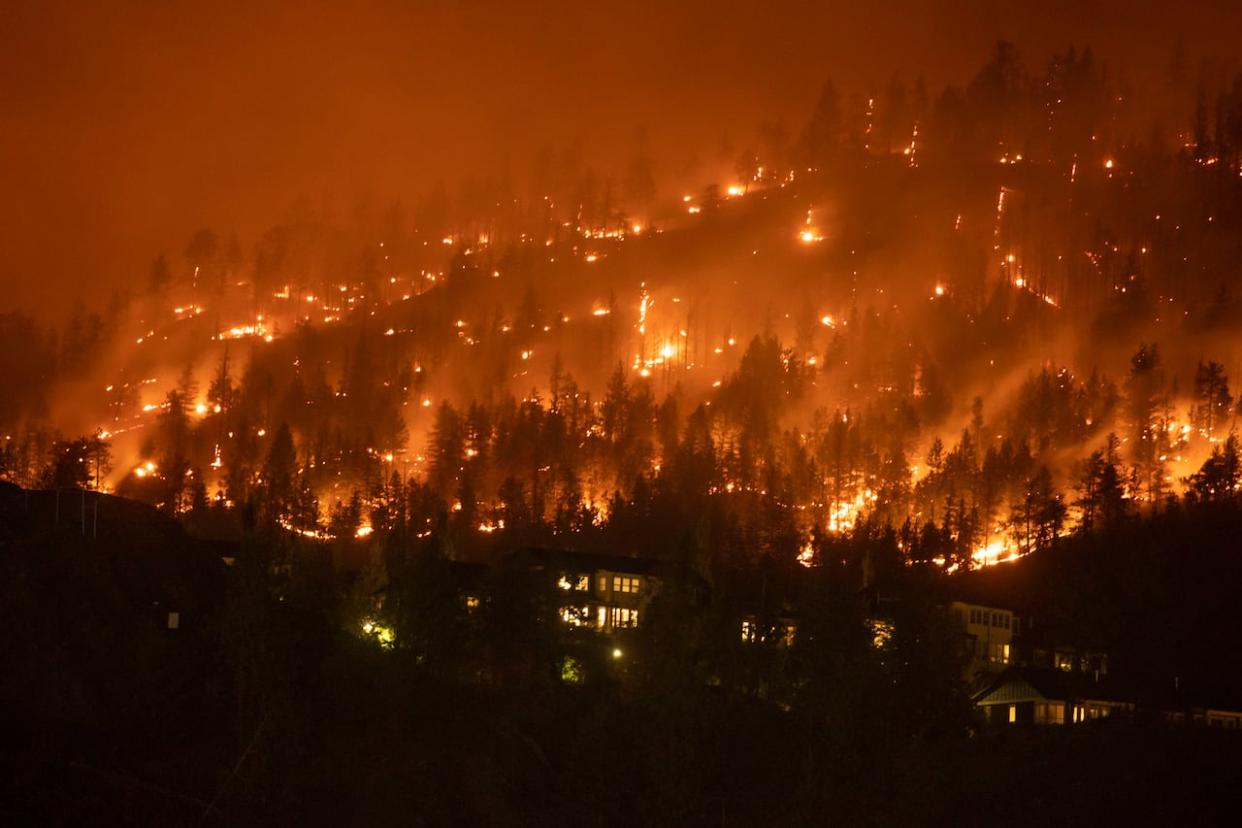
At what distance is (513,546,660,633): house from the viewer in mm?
73500

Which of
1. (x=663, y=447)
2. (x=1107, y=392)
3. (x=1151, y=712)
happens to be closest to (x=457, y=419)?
(x=663, y=447)

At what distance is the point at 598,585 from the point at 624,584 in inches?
76.9

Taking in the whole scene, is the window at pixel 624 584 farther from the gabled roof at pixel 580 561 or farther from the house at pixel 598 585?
the gabled roof at pixel 580 561

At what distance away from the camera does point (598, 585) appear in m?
78.2

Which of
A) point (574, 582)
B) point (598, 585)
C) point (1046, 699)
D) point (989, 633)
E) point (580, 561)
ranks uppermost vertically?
point (580, 561)

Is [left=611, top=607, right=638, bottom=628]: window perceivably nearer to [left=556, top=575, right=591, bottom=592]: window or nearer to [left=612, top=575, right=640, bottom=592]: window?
[left=612, top=575, right=640, bottom=592]: window

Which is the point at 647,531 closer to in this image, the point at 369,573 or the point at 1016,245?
the point at 369,573

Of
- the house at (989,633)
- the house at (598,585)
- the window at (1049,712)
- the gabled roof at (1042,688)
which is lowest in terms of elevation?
the window at (1049,712)

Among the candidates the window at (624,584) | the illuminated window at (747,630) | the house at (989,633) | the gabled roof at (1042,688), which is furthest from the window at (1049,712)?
the window at (624,584)

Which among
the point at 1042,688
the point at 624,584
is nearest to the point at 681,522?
the point at 624,584

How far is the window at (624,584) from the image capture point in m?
78.9

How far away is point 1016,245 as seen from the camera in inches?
7244

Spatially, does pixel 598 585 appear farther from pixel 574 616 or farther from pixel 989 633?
pixel 989 633

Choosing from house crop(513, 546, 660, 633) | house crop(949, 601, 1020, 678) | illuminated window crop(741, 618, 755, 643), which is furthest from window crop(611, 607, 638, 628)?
house crop(949, 601, 1020, 678)
